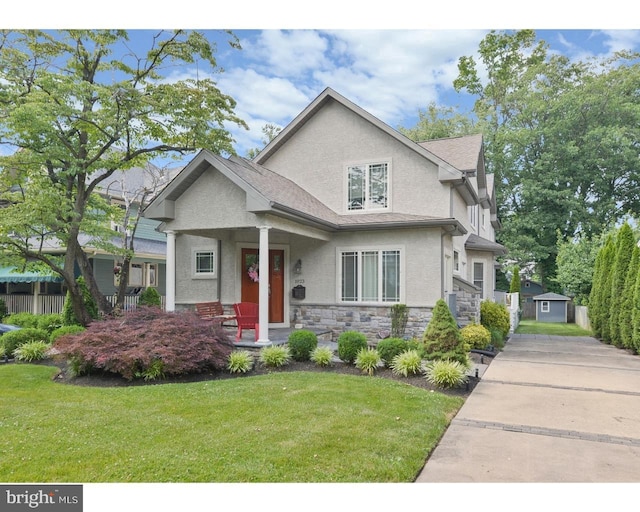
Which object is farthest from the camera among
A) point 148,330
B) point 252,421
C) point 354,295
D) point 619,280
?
point 619,280

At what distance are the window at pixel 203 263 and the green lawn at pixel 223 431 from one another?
5.39 m

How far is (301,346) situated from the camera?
27.9 feet

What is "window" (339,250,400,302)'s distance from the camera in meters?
10.9

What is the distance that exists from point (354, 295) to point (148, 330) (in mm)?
5278

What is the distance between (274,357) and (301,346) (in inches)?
25.0

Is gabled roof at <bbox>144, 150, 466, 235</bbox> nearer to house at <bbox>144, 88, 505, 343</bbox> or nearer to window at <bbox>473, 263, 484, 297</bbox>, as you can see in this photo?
house at <bbox>144, 88, 505, 343</bbox>

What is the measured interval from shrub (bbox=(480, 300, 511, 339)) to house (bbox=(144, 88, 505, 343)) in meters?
1.92

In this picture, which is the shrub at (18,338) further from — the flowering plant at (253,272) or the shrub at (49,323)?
the flowering plant at (253,272)

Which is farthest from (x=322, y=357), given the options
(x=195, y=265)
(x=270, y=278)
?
(x=195, y=265)

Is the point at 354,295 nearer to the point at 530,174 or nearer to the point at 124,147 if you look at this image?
the point at 124,147

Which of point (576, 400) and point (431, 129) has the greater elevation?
point (431, 129)

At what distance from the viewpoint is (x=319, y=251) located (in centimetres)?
1162

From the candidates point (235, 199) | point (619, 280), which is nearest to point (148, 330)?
point (235, 199)

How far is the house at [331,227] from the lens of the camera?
32.3ft
